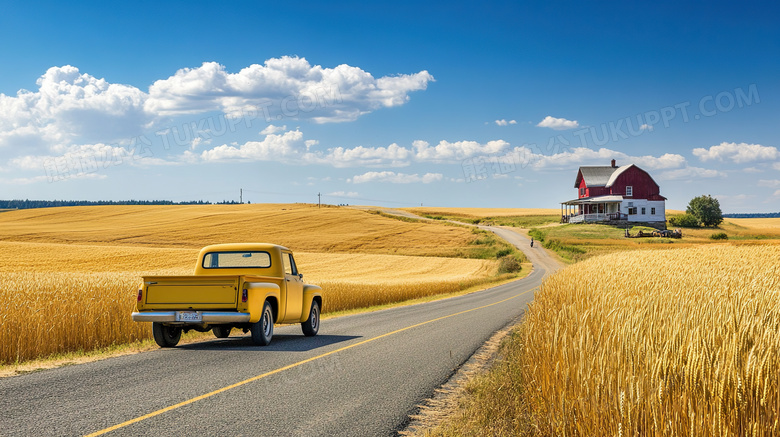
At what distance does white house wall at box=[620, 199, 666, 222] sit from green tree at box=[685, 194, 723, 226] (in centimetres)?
798

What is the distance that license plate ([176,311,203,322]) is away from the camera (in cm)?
1180

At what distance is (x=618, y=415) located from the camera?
4203 millimetres

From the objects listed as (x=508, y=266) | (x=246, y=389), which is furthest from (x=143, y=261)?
(x=246, y=389)

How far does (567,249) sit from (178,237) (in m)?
49.4

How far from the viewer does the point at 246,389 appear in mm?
8195

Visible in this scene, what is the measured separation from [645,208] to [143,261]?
7188 centimetres

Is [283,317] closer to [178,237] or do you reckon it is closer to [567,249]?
[567,249]

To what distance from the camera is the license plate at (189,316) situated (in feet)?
38.7

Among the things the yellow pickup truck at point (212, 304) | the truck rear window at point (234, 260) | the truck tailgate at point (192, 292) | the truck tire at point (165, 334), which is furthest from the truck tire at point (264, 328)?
the truck tire at point (165, 334)

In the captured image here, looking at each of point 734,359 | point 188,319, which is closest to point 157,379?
point 188,319

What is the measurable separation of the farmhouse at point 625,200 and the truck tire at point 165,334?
8168 centimetres

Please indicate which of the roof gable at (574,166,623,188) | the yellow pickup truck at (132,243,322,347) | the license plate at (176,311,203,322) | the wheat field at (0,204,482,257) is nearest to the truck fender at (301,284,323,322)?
the yellow pickup truck at (132,243,322,347)

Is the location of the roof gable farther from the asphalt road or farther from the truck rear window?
the truck rear window

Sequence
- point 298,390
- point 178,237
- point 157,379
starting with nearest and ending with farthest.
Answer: point 298,390, point 157,379, point 178,237
